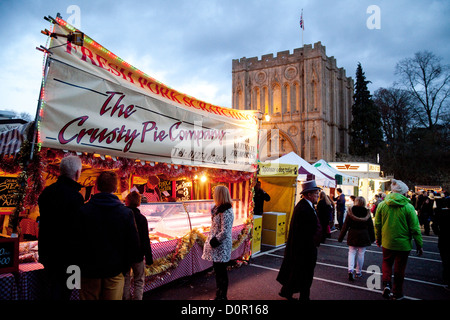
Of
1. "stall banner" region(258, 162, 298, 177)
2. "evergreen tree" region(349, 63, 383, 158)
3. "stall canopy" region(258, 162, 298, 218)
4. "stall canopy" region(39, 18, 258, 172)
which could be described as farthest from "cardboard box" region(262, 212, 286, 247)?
"evergreen tree" region(349, 63, 383, 158)

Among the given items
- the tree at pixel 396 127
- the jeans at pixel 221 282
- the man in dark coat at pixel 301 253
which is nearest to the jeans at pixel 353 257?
the man in dark coat at pixel 301 253

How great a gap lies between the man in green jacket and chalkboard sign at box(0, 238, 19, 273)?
504 cm

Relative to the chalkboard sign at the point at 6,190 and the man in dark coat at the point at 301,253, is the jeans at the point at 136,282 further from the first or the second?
the chalkboard sign at the point at 6,190

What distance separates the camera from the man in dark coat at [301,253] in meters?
3.59

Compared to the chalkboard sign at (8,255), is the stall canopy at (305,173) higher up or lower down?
higher up

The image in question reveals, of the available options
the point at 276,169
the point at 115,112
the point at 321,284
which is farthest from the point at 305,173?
the point at 115,112

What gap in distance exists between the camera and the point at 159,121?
14.3ft

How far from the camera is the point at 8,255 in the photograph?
2.63m

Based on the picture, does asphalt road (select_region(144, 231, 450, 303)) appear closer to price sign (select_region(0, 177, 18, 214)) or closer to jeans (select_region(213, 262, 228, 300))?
jeans (select_region(213, 262, 228, 300))

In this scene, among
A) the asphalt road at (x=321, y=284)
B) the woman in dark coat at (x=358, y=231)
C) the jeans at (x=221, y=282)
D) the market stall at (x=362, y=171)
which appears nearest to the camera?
the jeans at (x=221, y=282)

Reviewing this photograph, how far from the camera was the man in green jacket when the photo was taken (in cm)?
414

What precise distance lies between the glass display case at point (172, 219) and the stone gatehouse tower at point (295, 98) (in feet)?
86.4

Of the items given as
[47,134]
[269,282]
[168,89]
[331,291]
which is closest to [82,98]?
[47,134]
